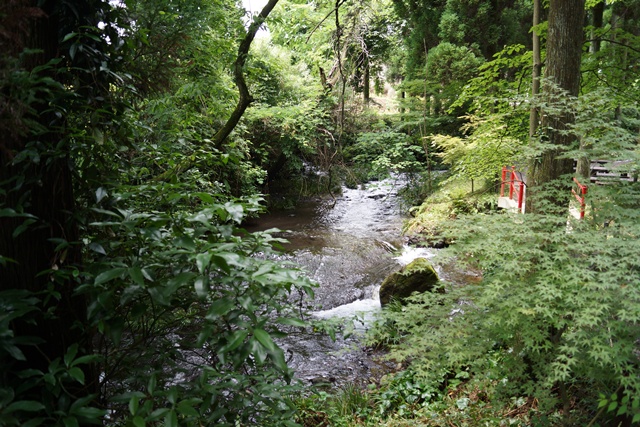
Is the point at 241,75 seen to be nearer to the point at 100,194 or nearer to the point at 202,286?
the point at 100,194

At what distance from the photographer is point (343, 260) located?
27.5 feet

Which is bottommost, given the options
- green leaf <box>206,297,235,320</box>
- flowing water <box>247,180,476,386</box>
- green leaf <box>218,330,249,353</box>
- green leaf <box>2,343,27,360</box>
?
flowing water <box>247,180,476,386</box>

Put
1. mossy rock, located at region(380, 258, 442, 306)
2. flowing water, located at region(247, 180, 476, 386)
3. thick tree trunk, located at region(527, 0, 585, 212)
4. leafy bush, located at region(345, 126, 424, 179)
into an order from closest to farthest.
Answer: thick tree trunk, located at region(527, 0, 585, 212) → flowing water, located at region(247, 180, 476, 386) → mossy rock, located at region(380, 258, 442, 306) → leafy bush, located at region(345, 126, 424, 179)

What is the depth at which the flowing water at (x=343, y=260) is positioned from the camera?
5.15 meters

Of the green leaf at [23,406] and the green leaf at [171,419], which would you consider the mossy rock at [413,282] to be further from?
the green leaf at [23,406]

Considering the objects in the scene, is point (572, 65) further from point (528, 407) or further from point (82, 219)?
point (82, 219)

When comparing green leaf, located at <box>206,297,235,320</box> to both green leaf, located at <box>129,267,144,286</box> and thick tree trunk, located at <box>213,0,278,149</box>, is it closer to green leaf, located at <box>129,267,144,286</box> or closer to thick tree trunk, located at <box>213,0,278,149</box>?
green leaf, located at <box>129,267,144,286</box>

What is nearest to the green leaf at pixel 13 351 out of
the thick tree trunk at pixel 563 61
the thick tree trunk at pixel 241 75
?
the thick tree trunk at pixel 241 75

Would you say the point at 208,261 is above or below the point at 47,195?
below

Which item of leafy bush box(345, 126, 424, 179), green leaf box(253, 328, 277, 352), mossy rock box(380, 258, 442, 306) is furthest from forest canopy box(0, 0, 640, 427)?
leafy bush box(345, 126, 424, 179)

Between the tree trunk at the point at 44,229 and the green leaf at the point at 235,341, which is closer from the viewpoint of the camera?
the green leaf at the point at 235,341

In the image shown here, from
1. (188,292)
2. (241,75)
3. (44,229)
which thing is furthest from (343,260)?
(44,229)

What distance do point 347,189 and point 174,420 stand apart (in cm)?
1437

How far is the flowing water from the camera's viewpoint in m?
5.15
